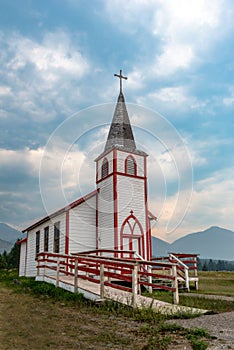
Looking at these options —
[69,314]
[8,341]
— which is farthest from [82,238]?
[8,341]

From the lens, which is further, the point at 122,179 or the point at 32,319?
the point at 122,179

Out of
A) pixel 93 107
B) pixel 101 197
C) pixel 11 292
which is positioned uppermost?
pixel 93 107

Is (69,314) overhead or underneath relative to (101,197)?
underneath

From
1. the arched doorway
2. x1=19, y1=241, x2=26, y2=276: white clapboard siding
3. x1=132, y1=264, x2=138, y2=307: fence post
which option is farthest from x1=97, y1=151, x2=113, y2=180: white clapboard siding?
x1=132, y1=264, x2=138, y2=307: fence post

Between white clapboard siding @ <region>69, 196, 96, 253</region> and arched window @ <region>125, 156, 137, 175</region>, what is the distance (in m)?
2.69

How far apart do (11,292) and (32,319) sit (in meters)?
5.83

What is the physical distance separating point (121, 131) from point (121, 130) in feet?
0.31

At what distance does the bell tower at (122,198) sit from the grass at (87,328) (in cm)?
850

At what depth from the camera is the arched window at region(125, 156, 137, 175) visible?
20719 mm

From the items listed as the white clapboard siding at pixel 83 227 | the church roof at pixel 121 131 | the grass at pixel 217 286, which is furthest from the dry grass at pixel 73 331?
the church roof at pixel 121 131

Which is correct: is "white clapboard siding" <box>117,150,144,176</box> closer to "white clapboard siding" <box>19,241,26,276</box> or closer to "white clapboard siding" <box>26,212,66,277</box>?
"white clapboard siding" <box>26,212,66,277</box>

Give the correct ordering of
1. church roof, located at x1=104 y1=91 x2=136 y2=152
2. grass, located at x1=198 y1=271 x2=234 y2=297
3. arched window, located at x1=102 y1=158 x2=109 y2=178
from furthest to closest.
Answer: church roof, located at x1=104 y1=91 x2=136 y2=152 → arched window, located at x1=102 y1=158 x2=109 y2=178 → grass, located at x1=198 y1=271 x2=234 y2=297

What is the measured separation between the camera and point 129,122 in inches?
905

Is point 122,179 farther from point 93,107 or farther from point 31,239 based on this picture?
point 31,239
